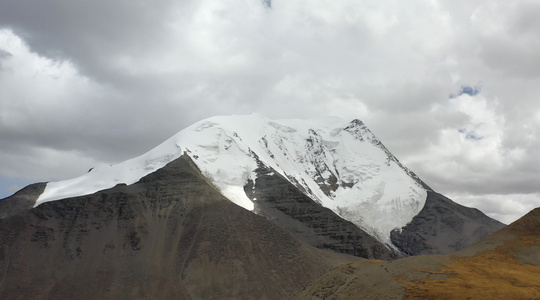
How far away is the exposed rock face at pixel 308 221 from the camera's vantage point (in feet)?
443

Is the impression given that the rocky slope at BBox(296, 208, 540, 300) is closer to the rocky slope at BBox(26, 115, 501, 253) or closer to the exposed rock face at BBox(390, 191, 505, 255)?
the rocky slope at BBox(26, 115, 501, 253)

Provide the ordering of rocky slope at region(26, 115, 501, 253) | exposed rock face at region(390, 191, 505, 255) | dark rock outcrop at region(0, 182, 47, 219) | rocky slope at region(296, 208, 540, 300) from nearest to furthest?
1. rocky slope at region(296, 208, 540, 300)
2. dark rock outcrop at region(0, 182, 47, 219)
3. rocky slope at region(26, 115, 501, 253)
4. exposed rock face at region(390, 191, 505, 255)

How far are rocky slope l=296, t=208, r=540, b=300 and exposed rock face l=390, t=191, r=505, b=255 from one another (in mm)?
130474

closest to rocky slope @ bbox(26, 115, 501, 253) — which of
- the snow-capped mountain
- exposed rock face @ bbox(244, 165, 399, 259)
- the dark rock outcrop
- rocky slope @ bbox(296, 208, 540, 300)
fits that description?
the snow-capped mountain

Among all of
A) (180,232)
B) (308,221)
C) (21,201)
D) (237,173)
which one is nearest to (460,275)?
(180,232)

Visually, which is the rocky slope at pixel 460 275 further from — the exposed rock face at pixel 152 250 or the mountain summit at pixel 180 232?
the mountain summit at pixel 180 232

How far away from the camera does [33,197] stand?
5305 inches

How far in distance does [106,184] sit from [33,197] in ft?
64.5

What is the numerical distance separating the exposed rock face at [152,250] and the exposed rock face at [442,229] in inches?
2461

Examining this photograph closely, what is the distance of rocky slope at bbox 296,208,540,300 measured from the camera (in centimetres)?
3111

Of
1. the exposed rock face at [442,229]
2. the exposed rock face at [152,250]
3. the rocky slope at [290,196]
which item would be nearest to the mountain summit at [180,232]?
the exposed rock face at [152,250]

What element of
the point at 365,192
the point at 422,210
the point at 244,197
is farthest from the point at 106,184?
the point at 422,210

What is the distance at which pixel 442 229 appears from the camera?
593 feet

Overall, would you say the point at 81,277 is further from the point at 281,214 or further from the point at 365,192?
the point at 365,192
